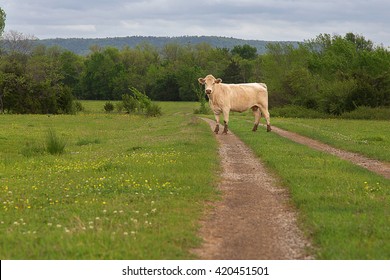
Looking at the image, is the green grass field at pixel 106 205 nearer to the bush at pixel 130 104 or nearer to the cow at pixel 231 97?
the cow at pixel 231 97

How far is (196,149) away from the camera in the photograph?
838 inches

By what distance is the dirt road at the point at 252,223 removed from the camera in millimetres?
8398

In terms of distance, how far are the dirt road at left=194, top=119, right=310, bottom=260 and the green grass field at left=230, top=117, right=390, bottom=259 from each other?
10.3 inches

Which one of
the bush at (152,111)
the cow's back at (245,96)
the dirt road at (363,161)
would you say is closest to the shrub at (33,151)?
the cow's back at (245,96)

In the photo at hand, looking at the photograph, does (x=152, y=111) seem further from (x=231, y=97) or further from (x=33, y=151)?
(x=33, y=151)

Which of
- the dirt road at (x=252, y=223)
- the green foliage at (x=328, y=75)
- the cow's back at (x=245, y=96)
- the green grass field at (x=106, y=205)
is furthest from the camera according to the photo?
the green foliage at (x=328, y=75)

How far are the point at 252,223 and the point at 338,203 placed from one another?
2.19 meters

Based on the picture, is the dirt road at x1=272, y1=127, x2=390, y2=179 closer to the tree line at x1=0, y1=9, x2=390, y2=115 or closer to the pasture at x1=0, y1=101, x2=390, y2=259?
the pasture at x1=0, y1=101, x2=390, y2=259

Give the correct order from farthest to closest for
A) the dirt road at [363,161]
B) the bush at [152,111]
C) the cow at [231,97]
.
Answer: the bush at [152,111], the cow at [231,97], the dirt road at [363,161]

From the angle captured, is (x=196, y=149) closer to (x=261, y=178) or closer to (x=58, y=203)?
(x=261, y=178)

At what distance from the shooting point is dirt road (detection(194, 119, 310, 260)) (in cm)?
840

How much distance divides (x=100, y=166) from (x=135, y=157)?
2702 mm

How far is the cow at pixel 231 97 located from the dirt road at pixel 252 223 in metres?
14.4

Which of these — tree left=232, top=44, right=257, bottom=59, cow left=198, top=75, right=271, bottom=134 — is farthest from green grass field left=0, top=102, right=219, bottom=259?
tree left=232, top=44, right=257, bottom=59
